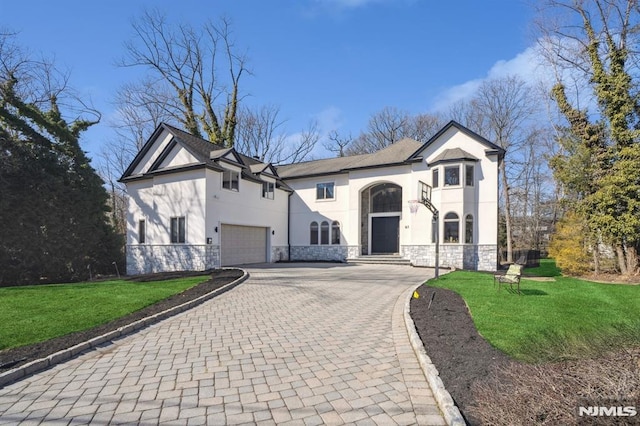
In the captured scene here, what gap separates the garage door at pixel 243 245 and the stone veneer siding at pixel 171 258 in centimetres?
111

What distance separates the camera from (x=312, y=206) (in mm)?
22656

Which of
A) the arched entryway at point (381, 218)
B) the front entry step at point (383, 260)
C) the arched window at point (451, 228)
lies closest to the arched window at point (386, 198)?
the arched entryway at point (381, 218)

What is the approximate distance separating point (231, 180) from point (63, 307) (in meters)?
11.6

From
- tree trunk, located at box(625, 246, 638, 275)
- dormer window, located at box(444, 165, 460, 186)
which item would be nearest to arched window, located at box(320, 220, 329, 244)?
dormer window, located at box(444, 165, 460, 186)

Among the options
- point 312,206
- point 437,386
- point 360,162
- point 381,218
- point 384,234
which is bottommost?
point 437,386

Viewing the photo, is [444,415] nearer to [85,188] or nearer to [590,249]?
[590,249]

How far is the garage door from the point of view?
18234mm

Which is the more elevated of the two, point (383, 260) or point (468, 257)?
point (468, 257)

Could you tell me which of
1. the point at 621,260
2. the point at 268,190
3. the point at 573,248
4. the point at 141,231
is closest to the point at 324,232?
the point at 268,190

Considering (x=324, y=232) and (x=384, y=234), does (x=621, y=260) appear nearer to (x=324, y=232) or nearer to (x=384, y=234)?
(x=384, y=234)

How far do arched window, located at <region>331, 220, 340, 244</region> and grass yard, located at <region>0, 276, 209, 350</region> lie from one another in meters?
11.9

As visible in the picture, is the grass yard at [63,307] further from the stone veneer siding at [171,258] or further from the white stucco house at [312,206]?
the white stucco house at [312,206]

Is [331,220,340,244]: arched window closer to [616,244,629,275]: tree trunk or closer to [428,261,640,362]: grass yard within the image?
[428,261,640,362]: grass yard

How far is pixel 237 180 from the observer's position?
18953mm
